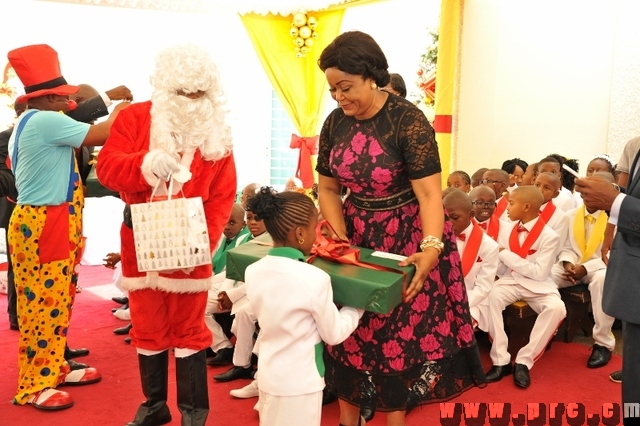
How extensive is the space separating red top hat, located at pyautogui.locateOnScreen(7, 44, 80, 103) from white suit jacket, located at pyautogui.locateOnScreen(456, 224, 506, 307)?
103 inches

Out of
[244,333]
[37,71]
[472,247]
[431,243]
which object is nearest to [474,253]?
[472,247]

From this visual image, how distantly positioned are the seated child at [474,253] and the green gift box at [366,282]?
1777 millimetres

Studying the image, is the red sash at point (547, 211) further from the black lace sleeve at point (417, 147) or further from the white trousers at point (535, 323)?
the black lace sleeve at point (417, 147)

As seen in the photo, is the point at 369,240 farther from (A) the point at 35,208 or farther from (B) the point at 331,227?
(A) the point at 35,208

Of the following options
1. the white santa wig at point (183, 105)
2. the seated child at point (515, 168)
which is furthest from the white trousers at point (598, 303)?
the white santa wig at point (183, 105)

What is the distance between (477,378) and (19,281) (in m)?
2.51

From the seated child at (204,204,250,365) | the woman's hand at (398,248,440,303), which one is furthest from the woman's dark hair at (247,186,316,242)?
the seated child at (204,204,250,365)

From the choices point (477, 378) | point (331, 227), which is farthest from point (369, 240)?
point (477, 378)

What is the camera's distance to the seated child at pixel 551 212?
5117mm

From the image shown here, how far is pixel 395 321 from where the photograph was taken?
8.68 feet

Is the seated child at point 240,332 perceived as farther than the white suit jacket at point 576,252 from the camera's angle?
No

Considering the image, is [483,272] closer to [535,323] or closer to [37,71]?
[535,323]

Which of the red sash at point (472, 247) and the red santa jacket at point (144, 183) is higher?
the red santa jacket at point (144, 183)

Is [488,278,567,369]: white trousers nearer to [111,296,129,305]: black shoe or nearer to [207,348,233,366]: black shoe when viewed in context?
[207,348,233,366]: black shoe
